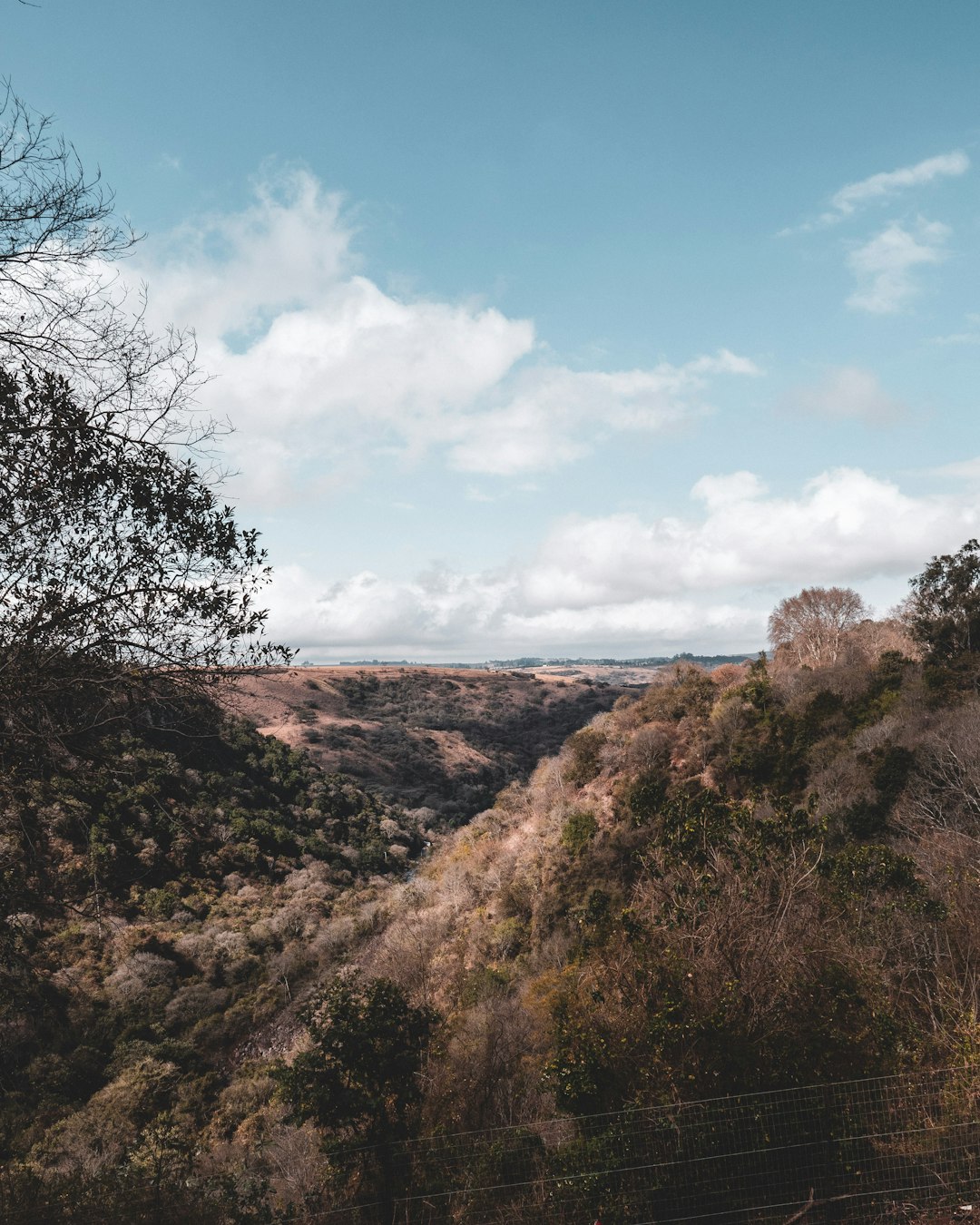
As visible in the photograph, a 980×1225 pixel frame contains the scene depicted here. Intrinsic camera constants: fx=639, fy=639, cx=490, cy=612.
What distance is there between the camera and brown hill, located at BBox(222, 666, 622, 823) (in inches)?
2708

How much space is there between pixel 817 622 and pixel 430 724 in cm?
5487

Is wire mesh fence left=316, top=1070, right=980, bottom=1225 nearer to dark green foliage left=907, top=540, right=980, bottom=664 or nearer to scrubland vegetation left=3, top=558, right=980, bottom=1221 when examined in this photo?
scrubland vegetation left=3, top=558, right=980, bottom=1221


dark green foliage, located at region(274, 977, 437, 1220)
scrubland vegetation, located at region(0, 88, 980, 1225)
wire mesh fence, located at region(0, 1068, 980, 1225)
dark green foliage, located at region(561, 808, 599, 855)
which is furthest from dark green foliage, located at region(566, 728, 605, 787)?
wire mesh fence, located at region(0, 1068, 980, 1225)

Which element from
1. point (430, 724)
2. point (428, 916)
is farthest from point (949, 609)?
point (430, 724)

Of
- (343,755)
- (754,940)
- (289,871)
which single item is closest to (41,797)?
(754,940)

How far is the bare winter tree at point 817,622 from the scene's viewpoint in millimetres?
41750

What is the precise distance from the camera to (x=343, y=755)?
68.7 meters

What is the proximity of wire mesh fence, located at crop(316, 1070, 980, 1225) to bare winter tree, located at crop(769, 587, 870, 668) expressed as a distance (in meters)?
36.7

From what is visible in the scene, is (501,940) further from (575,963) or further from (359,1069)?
(359,1069)

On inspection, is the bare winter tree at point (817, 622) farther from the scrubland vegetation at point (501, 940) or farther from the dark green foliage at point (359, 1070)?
the dark green foliage at point (359, 1070)

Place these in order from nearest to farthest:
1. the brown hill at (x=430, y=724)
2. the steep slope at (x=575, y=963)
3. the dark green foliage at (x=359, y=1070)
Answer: the steep slope at (x=575, y=963) → the dark green foliage at (x=359, y=1070) → the brown hill at (x=430, y=724)

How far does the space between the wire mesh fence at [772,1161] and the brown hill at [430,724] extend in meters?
48.8

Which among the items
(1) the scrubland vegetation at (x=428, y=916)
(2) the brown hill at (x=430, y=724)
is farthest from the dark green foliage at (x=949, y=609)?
(2) the brown hill at (x=430, y=724)

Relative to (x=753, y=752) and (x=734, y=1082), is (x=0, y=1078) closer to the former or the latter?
(x=734, y=1082)
